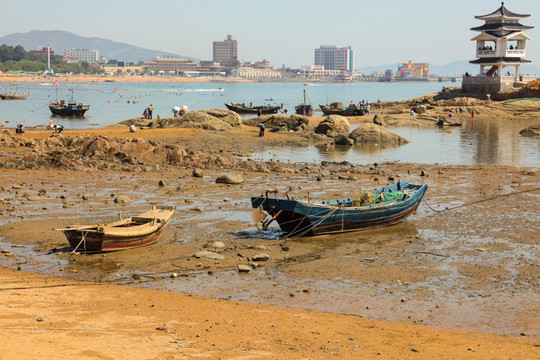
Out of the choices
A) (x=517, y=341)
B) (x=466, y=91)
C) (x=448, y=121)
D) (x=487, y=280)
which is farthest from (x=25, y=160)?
(x=466, y=91)

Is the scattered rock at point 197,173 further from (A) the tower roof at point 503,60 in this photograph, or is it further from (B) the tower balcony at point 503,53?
(B) the tower balcony at point 503,53

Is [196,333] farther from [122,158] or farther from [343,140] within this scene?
[343,140]

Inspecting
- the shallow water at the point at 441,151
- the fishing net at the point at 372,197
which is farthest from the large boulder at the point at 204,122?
the fishing net at the point at 372,197

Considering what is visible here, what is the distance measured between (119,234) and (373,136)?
31.0m

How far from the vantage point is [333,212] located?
1858cm

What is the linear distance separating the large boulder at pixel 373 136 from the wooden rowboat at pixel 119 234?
28.7 metres

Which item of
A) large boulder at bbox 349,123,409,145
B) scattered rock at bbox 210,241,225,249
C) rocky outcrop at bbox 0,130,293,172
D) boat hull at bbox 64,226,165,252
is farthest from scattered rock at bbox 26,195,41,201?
large boulder at bbox 349,123,409,145

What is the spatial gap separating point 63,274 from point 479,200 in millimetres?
15815

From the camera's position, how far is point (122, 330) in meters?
10.8

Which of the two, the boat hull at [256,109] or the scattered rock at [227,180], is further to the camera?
the boat hull at [256,109]

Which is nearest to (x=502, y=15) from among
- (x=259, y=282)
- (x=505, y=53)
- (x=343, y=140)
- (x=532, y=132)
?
(x=505, y=53)

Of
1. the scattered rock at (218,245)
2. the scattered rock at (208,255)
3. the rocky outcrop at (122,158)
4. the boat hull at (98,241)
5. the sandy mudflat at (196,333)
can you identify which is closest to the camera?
the sandy mudflat at (196,333)

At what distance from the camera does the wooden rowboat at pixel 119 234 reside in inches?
615

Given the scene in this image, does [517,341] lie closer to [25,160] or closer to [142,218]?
[142,218]
